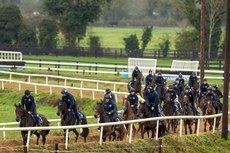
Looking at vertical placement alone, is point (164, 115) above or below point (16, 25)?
below

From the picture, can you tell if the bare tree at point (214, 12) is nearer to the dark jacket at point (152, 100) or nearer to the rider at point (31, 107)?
the dark jacket at point (152, 100)

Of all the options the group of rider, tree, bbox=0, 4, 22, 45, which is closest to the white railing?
tree, bbox=0, 4, 22, 45

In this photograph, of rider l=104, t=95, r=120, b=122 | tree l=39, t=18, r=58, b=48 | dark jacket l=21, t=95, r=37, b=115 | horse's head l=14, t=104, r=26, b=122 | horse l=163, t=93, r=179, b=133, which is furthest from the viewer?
tree l=39, t=18, r=58, b=48

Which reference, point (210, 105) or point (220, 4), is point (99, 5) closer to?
point (220, 4)

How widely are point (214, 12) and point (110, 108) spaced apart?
38859 mm

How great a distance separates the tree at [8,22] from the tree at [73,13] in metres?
3.91

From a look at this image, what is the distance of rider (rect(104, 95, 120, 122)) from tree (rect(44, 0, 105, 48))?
150 feet

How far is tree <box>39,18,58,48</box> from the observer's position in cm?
6675

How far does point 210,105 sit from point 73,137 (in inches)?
241

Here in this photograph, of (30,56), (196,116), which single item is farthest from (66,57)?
(196,116)

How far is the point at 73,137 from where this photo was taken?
72.9ft

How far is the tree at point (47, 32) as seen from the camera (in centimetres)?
6675

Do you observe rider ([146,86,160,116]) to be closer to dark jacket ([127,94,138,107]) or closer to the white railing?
dark jacket ([127,94,138,107])

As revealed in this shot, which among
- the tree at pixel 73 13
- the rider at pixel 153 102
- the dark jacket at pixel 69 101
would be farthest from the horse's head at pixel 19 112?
the tree at pixel 73 13
